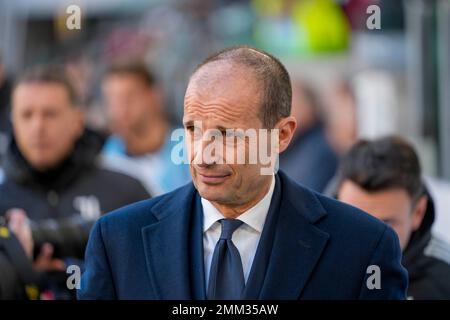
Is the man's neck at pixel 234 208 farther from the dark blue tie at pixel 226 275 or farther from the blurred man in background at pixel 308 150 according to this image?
the blurred man in background at pixel 308 150

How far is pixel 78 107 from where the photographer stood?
6.11 metres

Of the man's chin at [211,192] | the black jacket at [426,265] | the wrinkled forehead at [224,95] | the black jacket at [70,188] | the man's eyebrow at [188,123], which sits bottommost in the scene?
the black jacket at [426,265]

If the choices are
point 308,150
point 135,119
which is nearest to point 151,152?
point 135,119

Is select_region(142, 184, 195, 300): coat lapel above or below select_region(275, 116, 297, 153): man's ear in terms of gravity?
below

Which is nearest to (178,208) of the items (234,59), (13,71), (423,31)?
(234,59)

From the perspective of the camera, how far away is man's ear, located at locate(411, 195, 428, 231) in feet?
13.9

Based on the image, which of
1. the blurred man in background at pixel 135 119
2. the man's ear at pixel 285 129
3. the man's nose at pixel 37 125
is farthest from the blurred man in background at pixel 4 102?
the man's ear at pixel 285 129

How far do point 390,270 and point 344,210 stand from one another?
212 mm

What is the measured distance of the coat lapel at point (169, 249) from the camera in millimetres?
2852

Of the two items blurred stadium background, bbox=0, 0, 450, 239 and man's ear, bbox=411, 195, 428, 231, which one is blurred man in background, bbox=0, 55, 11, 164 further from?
man's ear, bbox=411, 195, 428, 231

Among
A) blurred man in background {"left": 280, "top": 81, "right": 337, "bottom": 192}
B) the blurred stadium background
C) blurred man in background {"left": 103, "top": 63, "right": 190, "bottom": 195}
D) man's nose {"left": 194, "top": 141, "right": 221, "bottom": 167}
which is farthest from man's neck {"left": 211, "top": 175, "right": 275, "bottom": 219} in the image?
blurred man in background {"left": 103, "top": 63, "right": 190, "bottom": 195}

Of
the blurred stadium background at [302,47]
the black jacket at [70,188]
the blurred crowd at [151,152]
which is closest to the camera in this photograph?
the blurred crowd at [151,152]

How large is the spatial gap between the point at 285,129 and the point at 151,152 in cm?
524

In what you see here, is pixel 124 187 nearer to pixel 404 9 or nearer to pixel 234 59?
pixel 234 59
